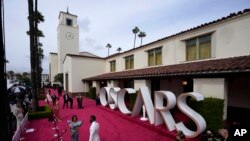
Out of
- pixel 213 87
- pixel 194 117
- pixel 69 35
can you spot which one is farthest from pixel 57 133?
pixel 69 35

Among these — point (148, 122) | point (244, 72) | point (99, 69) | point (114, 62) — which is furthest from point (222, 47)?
point (99, 69)

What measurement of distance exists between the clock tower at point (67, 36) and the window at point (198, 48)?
126ft

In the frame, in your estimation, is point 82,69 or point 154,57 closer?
point 154,57

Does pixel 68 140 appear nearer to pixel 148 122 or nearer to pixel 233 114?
pixel 148 122

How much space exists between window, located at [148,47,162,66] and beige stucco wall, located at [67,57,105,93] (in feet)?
45.3

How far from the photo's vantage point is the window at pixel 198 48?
1273 centimetres

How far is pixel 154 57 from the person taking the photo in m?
18.2

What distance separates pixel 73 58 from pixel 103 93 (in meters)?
12.3

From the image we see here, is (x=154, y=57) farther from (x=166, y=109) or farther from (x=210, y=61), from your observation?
(x=166, y=109)

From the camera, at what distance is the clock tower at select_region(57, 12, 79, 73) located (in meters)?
45.3

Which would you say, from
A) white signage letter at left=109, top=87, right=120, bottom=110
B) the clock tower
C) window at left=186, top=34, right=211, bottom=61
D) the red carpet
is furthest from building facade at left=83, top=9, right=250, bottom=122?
the clock tower

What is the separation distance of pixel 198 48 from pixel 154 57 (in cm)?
549

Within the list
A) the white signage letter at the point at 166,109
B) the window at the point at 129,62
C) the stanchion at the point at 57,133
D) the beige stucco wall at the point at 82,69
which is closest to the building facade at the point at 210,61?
the white signage letter at the point at 166,109

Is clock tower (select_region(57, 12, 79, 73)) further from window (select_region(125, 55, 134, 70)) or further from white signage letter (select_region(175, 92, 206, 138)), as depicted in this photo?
white signage letter (select_region(175, 92, 206, 138))
